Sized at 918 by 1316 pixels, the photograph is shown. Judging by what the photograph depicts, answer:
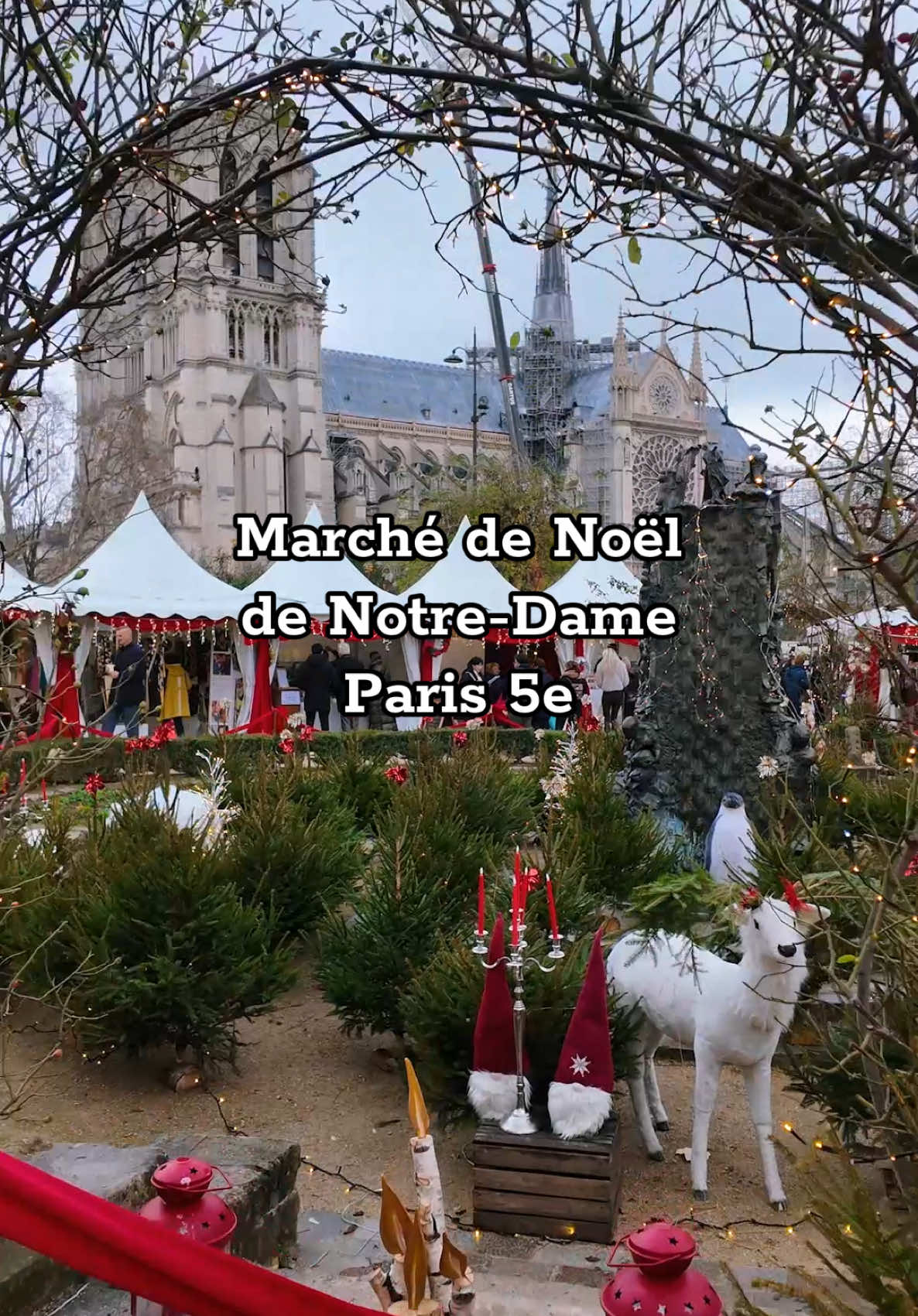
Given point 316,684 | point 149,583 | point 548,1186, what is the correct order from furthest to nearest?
1. point 316,684
2. point 149,583
3. point 548,1186

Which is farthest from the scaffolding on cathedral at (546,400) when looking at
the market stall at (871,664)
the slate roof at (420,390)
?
the market stall at (871,664)

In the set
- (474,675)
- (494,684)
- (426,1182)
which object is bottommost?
(426,1182)

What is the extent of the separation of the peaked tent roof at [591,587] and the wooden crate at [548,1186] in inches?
597

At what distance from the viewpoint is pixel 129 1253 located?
175 cm

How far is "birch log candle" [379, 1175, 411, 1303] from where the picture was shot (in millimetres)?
2750

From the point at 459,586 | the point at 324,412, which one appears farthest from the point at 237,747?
the point at 324,412

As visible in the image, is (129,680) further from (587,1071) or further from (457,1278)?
(457,1278)

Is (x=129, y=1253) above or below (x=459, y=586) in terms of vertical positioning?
below

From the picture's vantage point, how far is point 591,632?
60.7 feet

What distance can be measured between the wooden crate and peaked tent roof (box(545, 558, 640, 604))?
15.2m

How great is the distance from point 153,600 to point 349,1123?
1203 cm

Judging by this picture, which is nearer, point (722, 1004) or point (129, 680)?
point (722, 1004)

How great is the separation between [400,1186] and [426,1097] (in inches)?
18.2

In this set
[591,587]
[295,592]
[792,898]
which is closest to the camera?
[792,898]
